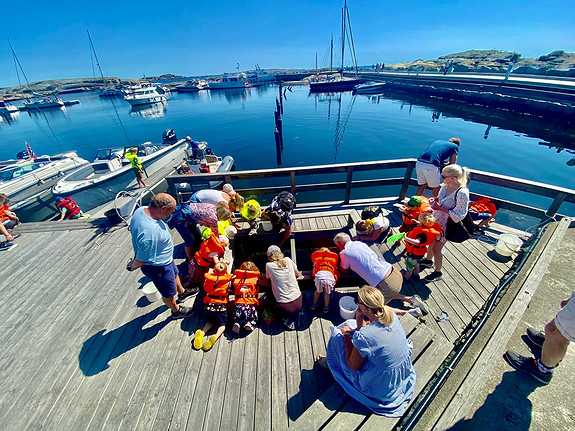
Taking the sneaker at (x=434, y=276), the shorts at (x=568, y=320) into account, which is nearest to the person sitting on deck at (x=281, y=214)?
the sneaker at (x=434, y=276)

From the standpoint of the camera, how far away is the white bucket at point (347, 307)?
10.7ft

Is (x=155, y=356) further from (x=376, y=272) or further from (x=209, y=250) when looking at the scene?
(x=376, y=272)

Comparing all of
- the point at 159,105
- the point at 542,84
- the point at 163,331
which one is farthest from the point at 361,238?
the point at 159,105

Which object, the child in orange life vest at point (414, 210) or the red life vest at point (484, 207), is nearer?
the child in orange life vest at point (414, 210)

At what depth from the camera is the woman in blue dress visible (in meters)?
2.01

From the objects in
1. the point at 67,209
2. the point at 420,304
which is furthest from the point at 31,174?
the point at 420,304

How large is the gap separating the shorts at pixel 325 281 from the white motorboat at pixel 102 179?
1287cm

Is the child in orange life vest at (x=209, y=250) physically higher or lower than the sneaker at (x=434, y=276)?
higher

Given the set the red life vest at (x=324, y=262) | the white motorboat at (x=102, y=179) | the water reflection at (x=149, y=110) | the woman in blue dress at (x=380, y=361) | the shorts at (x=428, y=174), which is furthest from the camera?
the water reflection at (x=149, y=110)

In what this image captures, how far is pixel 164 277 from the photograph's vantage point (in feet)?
10.5

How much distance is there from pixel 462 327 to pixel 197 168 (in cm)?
1366

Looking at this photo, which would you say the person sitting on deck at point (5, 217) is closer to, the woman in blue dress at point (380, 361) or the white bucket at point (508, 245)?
the woman in blue dress at point (380, 361)

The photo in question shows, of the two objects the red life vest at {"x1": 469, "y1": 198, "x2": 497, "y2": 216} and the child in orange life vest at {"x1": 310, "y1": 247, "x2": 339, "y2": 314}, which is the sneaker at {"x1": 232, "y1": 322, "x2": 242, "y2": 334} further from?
the red life vest at {"x1": 469, "y1": 198, "x2": 497, "y2": 216}

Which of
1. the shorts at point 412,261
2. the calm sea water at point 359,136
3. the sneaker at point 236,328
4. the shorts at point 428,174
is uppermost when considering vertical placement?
the shorts at point 428,174
